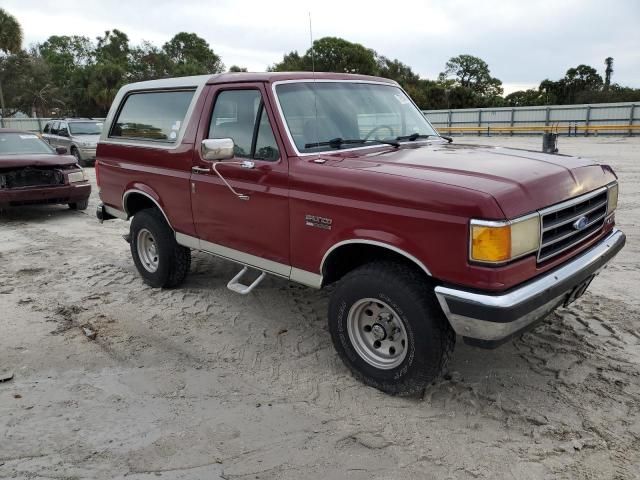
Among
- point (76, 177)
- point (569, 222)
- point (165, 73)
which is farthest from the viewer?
point (165, 73)

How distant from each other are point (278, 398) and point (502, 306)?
5.27ft

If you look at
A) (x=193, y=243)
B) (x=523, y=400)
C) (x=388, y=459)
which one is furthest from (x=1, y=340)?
(x=523, y=400)

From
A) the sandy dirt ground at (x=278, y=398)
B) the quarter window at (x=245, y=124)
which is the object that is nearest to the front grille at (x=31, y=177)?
the sandy dirt ground at (x=278, y=398)

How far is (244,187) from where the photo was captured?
414 cm

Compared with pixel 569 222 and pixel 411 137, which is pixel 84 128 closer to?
pixel 411 137

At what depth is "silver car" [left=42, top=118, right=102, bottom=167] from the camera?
17797mm

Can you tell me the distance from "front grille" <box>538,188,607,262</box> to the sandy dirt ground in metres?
0.95

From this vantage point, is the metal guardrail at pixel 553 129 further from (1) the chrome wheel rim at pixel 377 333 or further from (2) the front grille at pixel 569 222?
(1) the chrome wheel rim at pixel 377 333

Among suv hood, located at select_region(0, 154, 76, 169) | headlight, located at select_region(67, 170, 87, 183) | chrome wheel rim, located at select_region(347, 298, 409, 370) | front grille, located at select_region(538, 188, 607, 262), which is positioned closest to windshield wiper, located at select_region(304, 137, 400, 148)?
chrome wheel rim, located at select_region(347, 298, 409, 370)

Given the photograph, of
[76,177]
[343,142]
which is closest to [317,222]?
[343,142]

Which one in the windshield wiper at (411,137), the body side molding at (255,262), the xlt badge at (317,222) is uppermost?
the windshield wiper at (411,137)

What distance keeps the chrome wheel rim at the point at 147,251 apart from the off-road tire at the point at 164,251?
0.18ft

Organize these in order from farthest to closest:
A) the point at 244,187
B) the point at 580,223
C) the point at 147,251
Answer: the point at 147,251 → the point at 244,187 → the point at 580,223

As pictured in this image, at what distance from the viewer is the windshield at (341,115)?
4.02 m
